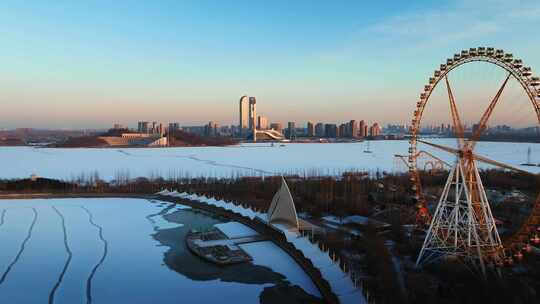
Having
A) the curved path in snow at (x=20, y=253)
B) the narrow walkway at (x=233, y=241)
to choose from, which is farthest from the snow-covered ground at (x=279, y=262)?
the curved path in snow at (x=20, y=253)

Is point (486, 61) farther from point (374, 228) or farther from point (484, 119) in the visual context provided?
point (374, 228)

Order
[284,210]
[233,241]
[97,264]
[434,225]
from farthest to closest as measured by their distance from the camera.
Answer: [284,210]
[233,241]
[434,225]
[97,264]

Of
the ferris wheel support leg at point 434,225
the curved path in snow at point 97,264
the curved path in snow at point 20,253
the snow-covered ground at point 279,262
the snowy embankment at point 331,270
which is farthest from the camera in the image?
the ferris wheel support leg at point 434,225

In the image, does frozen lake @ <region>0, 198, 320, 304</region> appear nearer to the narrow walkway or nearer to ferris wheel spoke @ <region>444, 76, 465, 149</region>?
the narrow walkway

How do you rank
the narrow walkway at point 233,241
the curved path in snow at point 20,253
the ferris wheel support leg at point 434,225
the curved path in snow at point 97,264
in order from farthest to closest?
1. the narrow walkway at point 233,241
2. the ferris wheel support leg at point 434,225
3. the curved path in snow at point 20,253
4. the curved path in snow at point 97,264

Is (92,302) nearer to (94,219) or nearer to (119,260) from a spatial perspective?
(119,260)

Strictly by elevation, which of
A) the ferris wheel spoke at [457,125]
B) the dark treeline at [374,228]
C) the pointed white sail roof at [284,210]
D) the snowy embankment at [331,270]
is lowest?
the dark treeline at [374,228]

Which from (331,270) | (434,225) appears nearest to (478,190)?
(434,225)

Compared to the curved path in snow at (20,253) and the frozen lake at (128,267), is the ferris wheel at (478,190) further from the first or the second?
the curved path in snow at (20,253)
